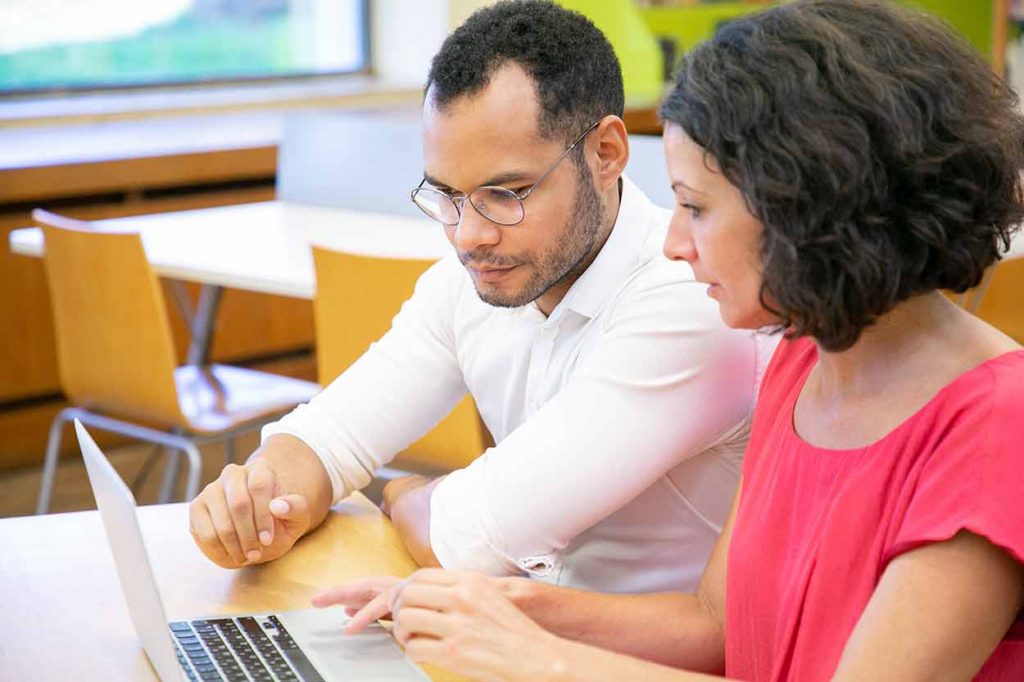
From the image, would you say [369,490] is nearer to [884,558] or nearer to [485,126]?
[485,126]

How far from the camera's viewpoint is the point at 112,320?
2949 millimetres

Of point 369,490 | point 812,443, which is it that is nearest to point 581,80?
point 812,443

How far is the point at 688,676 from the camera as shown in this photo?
110 cm

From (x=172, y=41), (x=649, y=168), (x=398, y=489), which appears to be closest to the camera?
(x=398, y=489)

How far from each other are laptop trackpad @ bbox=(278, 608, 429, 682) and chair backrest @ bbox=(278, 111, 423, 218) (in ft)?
7.45

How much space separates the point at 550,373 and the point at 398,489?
232 millimetres

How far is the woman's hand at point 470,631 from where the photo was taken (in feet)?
3.60

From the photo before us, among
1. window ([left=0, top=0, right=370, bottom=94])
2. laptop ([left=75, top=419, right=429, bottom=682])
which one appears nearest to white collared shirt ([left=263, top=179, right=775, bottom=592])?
laptop ([left=75, top=419, right=429, bottom=682])

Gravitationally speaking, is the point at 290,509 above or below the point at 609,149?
below

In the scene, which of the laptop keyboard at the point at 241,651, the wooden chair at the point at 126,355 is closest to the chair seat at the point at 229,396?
the wooden chair at the point at 126,355

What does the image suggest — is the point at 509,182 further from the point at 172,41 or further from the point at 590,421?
the point at 172,41

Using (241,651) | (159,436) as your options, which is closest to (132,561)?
(241,651)

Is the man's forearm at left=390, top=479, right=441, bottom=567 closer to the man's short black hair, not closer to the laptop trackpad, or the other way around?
the laptop trackpad

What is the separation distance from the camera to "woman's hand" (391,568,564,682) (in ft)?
3.60
